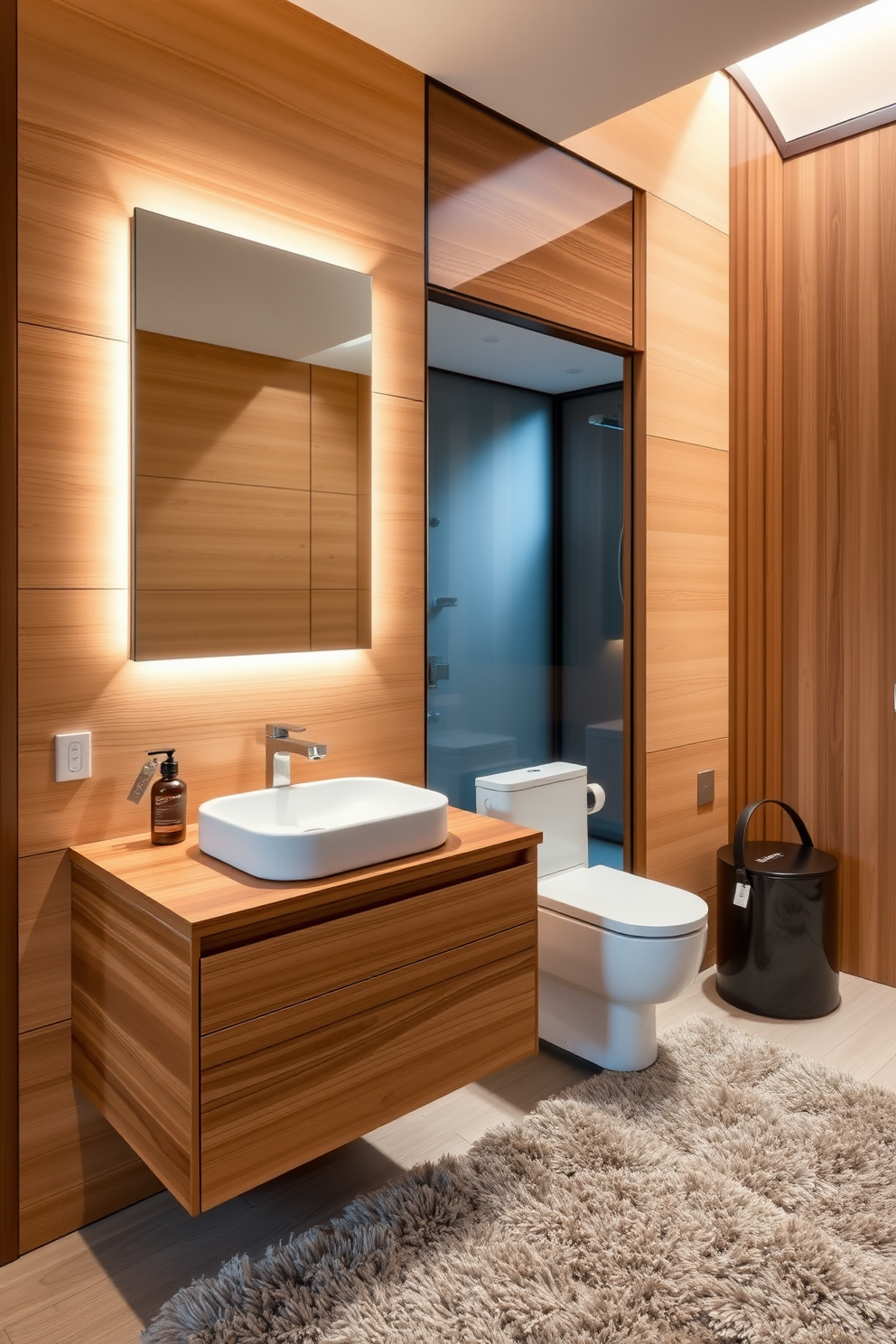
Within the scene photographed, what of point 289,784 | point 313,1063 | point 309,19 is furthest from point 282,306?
point 313,1063

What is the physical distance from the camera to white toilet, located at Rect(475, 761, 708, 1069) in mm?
2348

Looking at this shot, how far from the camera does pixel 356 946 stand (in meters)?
1.69

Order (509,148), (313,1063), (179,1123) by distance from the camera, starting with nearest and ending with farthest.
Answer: (179,1123)
(313,1063)
(509,148)

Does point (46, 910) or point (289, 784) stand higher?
point (289, 784)

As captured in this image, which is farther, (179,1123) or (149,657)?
(149,657)

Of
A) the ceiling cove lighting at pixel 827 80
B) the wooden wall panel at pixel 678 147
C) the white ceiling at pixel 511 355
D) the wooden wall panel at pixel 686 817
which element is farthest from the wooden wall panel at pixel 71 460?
the ceiling cove lighting at pixel 827 80

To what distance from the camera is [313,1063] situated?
1.63m

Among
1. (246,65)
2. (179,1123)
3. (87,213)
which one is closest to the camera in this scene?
(179,1123)

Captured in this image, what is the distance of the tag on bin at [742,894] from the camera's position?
280cm

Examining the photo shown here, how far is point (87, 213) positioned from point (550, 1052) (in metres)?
2.32

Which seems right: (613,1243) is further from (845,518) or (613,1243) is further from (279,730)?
(845,518)

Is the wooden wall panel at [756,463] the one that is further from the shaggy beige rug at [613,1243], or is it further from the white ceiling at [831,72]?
the shaggy beige rug at [613,1243]

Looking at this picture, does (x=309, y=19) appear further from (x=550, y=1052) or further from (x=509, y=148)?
(x=550, y=1052)

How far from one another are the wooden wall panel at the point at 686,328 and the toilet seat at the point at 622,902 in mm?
1436
